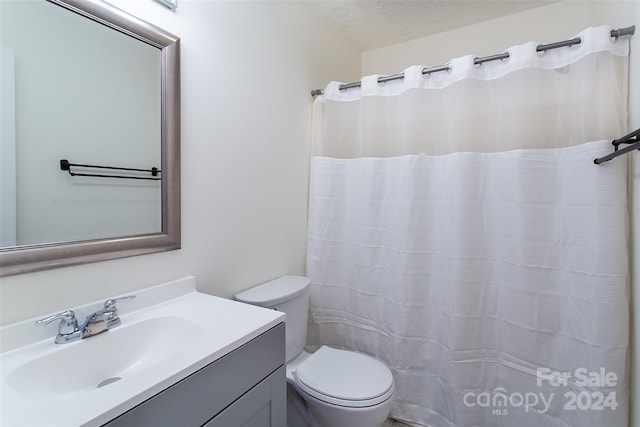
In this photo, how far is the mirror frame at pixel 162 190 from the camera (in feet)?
2.73

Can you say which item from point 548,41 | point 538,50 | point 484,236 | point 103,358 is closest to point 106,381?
point 103,358

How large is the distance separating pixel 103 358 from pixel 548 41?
2.81 meters

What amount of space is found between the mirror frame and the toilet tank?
46cm

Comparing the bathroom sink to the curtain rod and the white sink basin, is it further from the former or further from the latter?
the curtain rod

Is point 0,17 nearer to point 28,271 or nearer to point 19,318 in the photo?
point 28,271

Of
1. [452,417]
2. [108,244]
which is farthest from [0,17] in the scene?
[452,417]

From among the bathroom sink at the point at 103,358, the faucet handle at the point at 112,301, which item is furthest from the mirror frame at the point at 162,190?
the bathroom sink at the point at 103,358

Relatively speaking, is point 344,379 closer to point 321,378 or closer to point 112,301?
point 321,378

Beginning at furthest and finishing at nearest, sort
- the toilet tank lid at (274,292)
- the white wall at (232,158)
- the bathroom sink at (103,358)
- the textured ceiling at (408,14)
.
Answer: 1. the textured ceiling at (408,14)
2. the toilet tank lid at (274,292)
3. the white wall at (232,158)
4. the bathroom sink at (103,358)

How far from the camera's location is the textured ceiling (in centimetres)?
187

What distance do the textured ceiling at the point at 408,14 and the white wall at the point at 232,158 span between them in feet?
0.74

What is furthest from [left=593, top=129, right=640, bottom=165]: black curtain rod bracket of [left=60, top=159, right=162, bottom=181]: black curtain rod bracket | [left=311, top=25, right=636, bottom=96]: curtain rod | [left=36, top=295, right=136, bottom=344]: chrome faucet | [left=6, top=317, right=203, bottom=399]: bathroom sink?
[left=36, top=295, right=136, bottom=344]: chrome faucet

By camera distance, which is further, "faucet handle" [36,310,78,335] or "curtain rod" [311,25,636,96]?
"curtain rod" [311,25,636,96]

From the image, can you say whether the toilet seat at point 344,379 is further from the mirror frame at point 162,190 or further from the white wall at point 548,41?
the white wall at point 548,41
